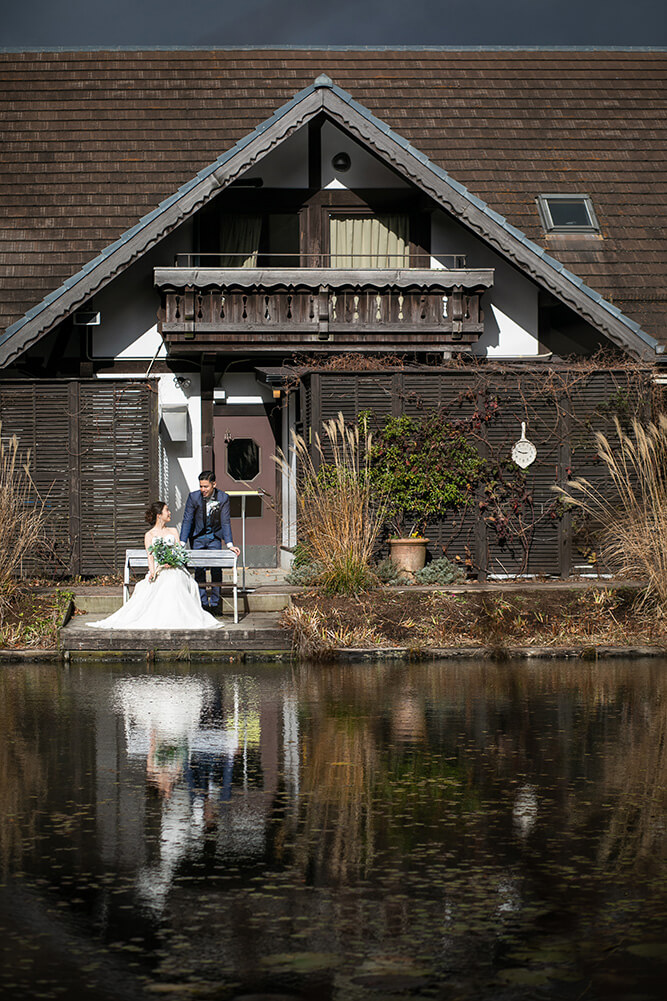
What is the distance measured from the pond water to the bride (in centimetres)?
343

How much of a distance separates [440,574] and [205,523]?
9.99 ft

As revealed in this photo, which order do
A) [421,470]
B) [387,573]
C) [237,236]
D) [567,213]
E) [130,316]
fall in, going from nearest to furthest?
1. [387,573]
2. [421,470]
3. [130,316]
4. [237,236]
5. [567,213]

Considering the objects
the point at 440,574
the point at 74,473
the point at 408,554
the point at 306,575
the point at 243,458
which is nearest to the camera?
the point at 306,575

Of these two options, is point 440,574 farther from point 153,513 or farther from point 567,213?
point 567,213

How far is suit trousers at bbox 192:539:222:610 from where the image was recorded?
1616 cm

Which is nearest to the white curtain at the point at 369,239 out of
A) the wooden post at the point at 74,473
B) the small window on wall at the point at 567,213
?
the small window on wall at the point at 567,213

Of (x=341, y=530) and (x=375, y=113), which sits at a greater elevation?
(x=375, y=113)

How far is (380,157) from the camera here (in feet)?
68.9

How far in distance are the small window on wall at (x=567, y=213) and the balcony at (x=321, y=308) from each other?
2.85m

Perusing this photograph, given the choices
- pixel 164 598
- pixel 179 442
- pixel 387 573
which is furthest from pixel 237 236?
pixel 164 598

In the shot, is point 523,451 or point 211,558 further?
point 523,451

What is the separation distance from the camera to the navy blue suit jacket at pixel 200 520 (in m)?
16.6

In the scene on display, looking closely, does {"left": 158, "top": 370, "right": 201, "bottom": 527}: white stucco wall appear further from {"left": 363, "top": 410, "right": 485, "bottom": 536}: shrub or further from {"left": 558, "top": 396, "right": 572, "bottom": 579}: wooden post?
{"left": 558, "top": 396, "right": 572, "bottom": 579}: wooden post

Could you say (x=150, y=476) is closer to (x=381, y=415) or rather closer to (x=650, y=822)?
(x=381, y=415)
